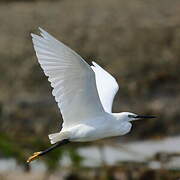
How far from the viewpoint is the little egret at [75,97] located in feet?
21.0

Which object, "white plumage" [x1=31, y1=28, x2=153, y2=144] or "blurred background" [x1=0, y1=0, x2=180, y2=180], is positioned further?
"blurred background" [x1=0, y1=0, x2=180, y2=180]

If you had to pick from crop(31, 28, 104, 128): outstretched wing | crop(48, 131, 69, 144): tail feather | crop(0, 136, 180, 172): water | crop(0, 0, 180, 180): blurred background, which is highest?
crop(31, 28, 104, 128): outstretched wing

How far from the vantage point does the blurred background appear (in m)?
11.4

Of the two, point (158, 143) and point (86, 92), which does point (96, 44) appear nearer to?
point (158, 143)

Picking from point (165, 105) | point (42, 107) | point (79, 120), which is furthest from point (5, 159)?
point (79, 120)

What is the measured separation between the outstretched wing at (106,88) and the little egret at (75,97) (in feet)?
0.77

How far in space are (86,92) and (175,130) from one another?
5.15m

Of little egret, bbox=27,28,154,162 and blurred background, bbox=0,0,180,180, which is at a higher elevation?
little egret, bbox=27,28,154,162

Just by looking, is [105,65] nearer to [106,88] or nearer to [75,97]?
[106,88]

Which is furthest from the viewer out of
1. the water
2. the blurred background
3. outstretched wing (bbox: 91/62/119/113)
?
the blurred background

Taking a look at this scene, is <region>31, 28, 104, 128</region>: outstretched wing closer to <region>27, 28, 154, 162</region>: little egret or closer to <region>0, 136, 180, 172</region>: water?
<region>27, 28, 154, 162</region>: little egret

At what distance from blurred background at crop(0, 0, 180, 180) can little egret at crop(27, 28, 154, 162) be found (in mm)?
3317

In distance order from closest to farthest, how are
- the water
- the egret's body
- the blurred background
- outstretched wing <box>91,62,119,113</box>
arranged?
1. the egret's body
2. outstretched wing <box>91,62,119,113</box>
3. the water
4. the blurred background

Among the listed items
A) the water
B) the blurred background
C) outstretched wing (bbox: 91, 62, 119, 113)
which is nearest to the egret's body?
outstretched wing (bbox: 91, 62, 119, 113)
